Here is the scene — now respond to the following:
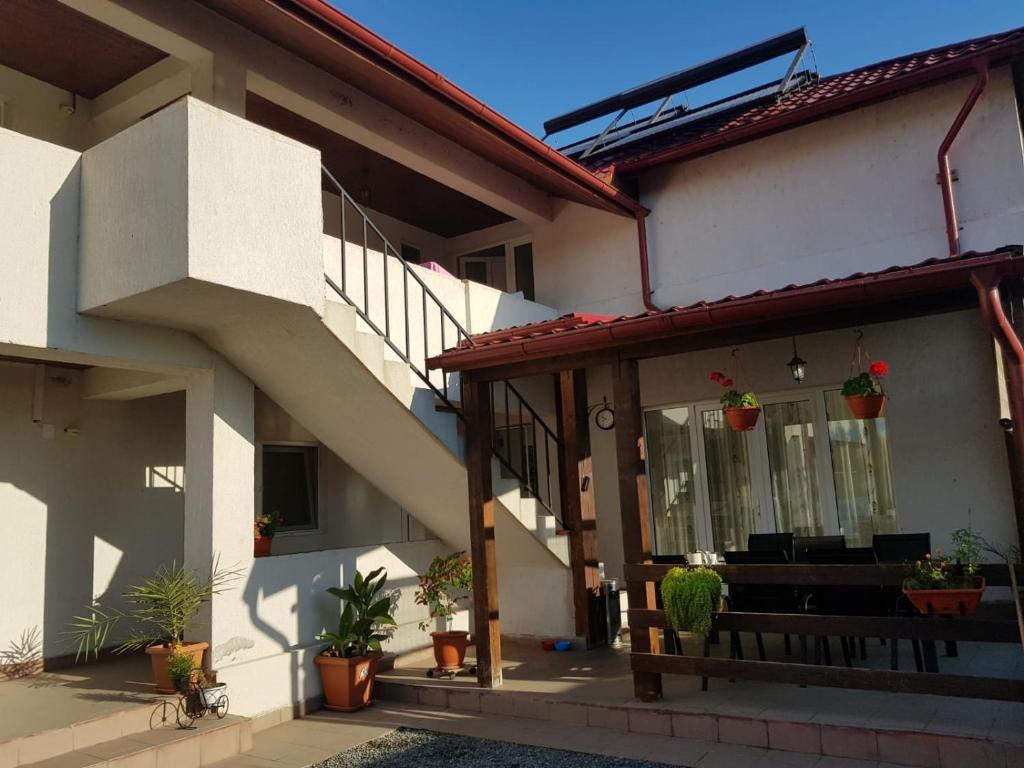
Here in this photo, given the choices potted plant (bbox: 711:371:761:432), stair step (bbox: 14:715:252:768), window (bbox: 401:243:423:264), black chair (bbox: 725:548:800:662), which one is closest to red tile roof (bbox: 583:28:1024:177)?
window (bbox: 401:243:423:264)

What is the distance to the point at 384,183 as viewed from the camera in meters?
10.2

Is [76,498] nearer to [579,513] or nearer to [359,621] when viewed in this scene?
[359,621]

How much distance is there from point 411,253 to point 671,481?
5.25 m

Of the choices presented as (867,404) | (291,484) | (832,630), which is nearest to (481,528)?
(291,484)

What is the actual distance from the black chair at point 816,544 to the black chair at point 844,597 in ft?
3.49

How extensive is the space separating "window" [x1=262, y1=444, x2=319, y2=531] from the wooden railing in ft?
14.1

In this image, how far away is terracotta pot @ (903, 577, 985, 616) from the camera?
4.81m

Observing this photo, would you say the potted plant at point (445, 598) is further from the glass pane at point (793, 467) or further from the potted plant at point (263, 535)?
the glass pane at point (793, 467)

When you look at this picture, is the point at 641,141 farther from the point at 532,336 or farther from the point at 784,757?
the point at 784,757

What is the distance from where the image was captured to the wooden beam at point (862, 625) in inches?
188

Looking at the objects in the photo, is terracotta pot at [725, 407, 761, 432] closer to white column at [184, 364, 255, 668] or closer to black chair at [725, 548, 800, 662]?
black chair at [725, 548, 800, 662]

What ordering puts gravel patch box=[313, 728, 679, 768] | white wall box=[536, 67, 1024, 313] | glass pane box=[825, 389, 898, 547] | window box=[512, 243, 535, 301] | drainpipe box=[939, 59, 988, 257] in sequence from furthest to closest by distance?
1. window box=[512, 243, 535, 301]
2. glass pane box=[825, 389, 898, 547]
3. white wall box=[536, 67, 1024, 313]
4. drainpipe box=[939, 59, 988, 257]
5. gravel patch box=[313, 728, 679, 768]

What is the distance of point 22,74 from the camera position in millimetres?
7488

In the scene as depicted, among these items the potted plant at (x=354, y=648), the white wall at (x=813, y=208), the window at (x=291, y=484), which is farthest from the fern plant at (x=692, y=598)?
the window at (x=291, y=484)
